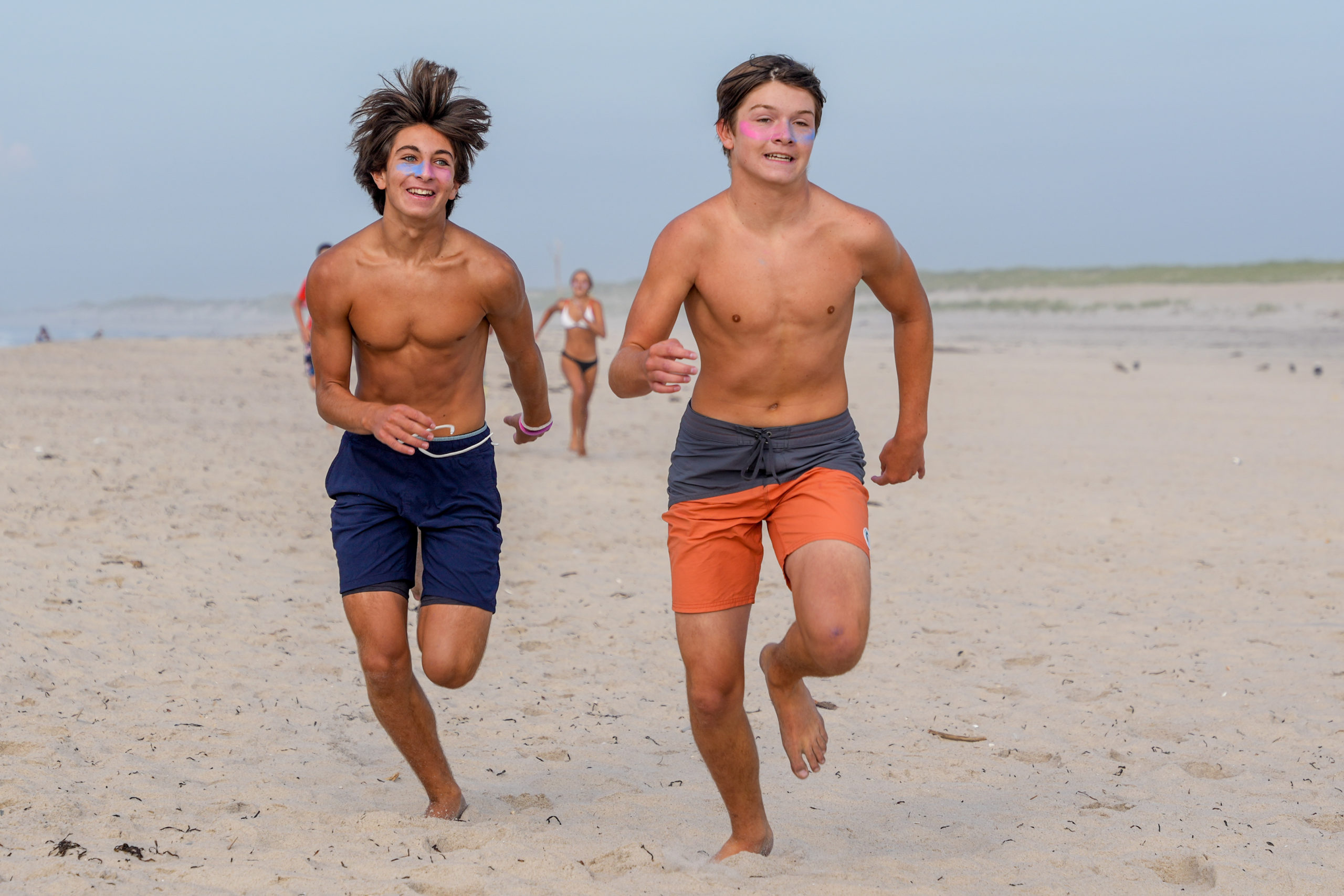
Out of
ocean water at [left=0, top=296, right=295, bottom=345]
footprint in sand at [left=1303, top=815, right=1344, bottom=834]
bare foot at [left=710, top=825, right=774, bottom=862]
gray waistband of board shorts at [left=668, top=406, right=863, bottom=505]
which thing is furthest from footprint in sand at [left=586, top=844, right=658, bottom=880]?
ocean water at [left=0, top=296, right=295, bottom=345]

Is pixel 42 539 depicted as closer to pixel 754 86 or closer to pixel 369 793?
pixel 369 793

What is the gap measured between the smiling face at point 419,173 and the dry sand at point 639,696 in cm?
207

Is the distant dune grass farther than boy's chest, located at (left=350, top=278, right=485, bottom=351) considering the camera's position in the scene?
Yes

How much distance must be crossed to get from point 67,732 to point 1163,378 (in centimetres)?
2029

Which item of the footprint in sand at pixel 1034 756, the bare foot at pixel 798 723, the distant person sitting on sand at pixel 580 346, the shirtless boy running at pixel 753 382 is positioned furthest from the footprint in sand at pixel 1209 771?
the distant person sitting on sand at pixel 580 346

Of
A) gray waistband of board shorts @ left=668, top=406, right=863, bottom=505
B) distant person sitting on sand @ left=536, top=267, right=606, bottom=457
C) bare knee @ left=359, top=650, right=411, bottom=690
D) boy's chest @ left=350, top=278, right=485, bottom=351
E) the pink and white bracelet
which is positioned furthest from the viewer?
distant person sitting on sand @ left=536, top=267, right=606, bottom=457

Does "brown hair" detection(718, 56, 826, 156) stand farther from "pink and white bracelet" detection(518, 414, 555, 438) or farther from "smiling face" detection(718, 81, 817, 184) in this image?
"pink and white bracelet" detection(518, 414, 555, 438)

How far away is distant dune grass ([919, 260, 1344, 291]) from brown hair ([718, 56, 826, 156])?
5229 cm

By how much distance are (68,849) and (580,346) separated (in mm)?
9709

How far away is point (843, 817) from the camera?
451 cm

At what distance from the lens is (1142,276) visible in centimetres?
6228

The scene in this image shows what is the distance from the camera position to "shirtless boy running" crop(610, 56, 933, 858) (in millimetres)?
3869

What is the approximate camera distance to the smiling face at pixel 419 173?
13.8 ft

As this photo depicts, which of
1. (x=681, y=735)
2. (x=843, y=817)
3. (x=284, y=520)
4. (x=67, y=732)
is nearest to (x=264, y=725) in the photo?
(x=67, y=732)
